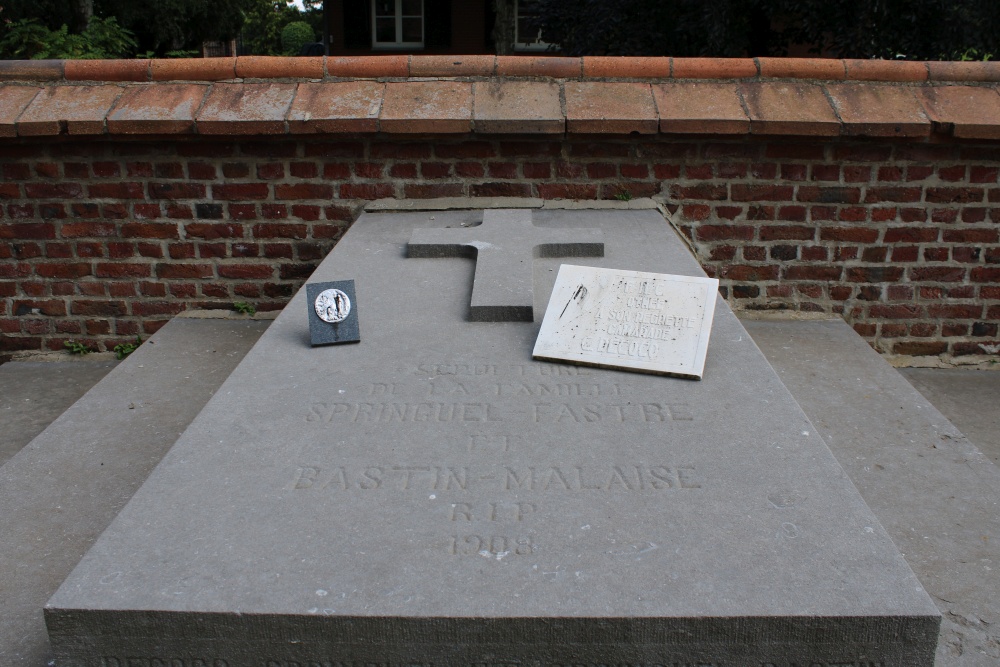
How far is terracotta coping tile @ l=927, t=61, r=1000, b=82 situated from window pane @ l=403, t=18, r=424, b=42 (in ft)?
48.2

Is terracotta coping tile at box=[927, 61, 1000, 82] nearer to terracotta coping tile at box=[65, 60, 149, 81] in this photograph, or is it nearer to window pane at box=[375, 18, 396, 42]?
terracotta coping tile at box=[65, 60, 149, 81]

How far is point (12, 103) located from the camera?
3.26m

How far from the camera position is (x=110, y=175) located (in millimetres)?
3375

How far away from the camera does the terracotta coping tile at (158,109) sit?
318cm

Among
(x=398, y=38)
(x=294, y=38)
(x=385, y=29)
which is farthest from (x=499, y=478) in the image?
(x=294, y=38)

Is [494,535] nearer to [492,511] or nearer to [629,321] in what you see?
[492,511]

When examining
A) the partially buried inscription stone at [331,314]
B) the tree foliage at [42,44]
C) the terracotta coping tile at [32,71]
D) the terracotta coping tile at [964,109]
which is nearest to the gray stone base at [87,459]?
the partially buried inscription stone at [331,314]

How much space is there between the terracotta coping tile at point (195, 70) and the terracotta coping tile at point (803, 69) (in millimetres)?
2131

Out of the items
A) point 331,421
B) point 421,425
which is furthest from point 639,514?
point 331,421

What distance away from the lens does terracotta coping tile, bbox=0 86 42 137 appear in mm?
3176

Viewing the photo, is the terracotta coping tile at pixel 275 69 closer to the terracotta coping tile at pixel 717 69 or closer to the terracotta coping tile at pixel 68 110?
the terracotta coping tile at pixel 68 110

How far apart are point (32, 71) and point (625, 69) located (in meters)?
2.37

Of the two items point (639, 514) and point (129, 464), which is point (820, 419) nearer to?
point (639, 514)

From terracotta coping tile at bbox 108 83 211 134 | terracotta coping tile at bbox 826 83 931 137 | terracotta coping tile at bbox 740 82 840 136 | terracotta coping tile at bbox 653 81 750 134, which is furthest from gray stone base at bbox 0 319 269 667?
terracotta coping tile at bbox 826 83 931 137
